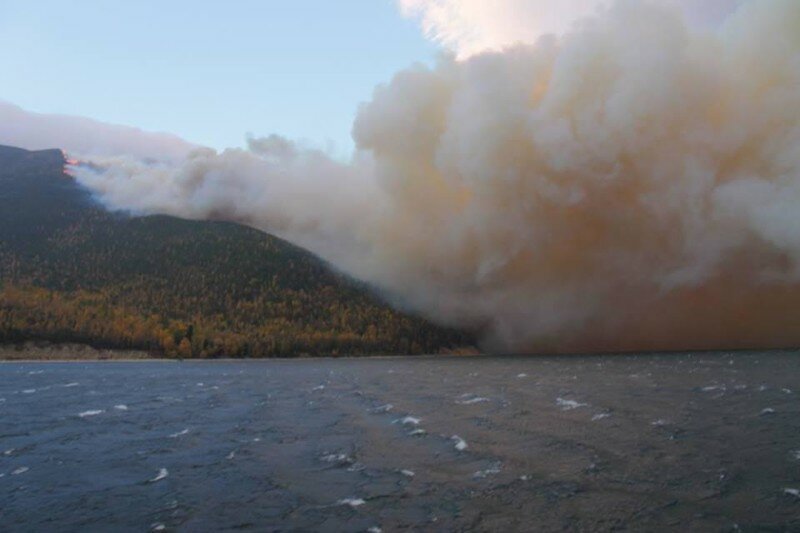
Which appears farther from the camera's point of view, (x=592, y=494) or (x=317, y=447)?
(x=317, y=447)

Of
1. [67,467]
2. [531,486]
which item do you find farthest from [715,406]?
[67,467]

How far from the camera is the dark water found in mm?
23594

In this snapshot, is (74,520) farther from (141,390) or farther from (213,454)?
(141,390)

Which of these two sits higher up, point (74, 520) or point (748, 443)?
point (748, 443)

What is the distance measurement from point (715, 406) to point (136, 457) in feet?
141

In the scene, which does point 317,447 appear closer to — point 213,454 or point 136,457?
point 213,454

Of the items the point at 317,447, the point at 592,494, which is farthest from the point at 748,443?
the point at 317,447

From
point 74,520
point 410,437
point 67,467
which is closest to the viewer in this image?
point 74,520

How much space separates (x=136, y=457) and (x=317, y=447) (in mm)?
10200

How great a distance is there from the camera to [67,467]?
3431 centimetres

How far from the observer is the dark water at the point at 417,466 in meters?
23.6

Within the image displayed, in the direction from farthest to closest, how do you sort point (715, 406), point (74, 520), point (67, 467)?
point (715, 406) → point (67, 467) → point (74, 520)

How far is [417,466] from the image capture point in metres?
32.1

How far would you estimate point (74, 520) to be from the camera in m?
24.5
